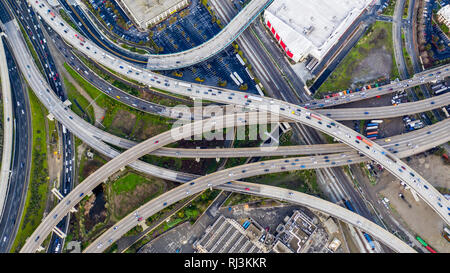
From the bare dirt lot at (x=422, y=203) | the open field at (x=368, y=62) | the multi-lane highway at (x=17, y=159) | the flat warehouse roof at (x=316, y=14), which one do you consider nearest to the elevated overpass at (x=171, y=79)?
the open field at (x=368, y=62)

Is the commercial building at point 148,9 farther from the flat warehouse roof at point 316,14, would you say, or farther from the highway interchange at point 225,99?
the flat warehouse roof at point 316,14

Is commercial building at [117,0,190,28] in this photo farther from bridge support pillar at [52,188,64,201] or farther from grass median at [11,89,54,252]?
bridge support pillar at [52,188,64,201]

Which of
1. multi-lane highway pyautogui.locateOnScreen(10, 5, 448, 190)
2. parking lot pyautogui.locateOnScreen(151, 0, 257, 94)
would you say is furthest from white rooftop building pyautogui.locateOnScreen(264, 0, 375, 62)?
multi-lane highway pyautogui.locateOnScreen(10, 5, 448, 190)

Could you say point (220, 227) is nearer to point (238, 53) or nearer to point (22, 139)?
point (238, 53)

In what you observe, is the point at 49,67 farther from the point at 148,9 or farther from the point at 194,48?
the point at 194,48

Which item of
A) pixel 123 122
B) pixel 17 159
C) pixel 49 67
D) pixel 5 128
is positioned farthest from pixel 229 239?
pixel 49 67

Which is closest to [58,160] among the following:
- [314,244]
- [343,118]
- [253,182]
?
[253,182]
